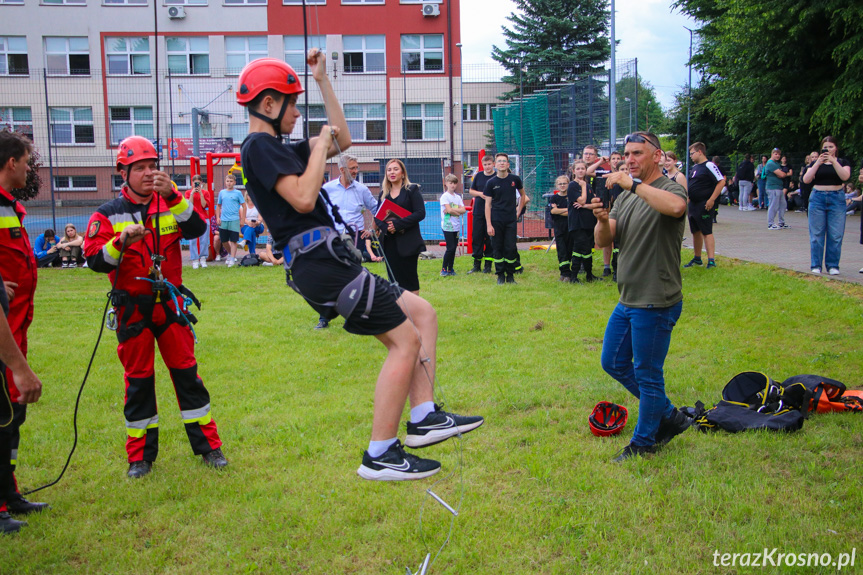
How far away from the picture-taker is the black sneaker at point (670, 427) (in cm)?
514

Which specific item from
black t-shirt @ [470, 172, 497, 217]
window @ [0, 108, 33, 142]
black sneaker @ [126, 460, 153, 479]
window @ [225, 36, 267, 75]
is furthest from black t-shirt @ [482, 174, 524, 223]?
window @ [225, 36, 267, 75]

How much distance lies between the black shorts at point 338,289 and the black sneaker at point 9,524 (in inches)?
99.6

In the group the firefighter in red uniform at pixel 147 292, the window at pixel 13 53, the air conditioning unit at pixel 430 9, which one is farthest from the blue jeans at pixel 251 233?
the window at pixel 13 53

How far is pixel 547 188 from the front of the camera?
21891 mm

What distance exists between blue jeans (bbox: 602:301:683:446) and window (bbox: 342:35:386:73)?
31396 millimetres

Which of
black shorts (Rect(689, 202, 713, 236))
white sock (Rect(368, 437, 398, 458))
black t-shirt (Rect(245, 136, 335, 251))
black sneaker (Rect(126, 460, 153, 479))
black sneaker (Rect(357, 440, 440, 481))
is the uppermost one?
black t-shirt (Rect(245, 136, 335, 251))

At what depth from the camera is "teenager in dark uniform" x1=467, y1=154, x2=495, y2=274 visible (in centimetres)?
1394

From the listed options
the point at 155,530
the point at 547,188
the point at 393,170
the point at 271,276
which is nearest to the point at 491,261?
the point at 271,276

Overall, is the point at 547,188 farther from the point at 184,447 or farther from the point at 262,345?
the point at 184,447

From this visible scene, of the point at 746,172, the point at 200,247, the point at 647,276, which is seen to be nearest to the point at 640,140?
the point at 647,276

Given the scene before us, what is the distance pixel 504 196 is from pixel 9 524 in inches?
378

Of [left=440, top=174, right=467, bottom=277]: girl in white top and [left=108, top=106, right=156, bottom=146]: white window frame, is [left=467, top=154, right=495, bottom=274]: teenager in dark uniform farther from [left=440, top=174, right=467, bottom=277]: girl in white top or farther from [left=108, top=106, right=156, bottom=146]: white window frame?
[left=108, top=106, right=156, bottom=146]: white window frame

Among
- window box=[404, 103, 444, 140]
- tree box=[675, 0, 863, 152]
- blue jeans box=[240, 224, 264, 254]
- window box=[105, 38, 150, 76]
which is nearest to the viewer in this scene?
blue jeans box=[240, 224, 264, 254]

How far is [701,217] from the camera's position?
1226cm
